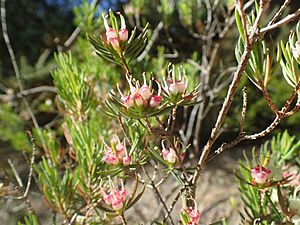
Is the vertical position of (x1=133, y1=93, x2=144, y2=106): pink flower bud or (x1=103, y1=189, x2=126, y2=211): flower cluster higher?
(x1=133, y1=93, x2=144, y2=106): pink flower bud

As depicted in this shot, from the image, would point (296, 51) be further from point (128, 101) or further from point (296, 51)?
point (128, 101)

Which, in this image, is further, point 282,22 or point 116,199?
point 116,199

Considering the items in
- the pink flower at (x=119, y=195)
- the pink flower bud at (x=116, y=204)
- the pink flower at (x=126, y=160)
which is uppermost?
the pink flower at (x=126, y=160)

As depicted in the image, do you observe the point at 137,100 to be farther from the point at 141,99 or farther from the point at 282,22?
the point at 282,22

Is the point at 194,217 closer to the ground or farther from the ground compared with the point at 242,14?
closer to the ground

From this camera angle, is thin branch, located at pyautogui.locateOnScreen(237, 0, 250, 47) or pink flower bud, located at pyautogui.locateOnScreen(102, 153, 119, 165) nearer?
thin branch, located at pyautogui.locateOnScreen(237, 0, 250, 47)

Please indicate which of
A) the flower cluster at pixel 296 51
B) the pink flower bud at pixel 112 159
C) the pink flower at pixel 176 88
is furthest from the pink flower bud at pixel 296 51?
the pink flower bud at pixel 112 159

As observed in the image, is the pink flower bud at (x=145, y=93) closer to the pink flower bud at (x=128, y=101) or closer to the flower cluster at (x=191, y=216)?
the pink flower bud at (x=128, y=101)

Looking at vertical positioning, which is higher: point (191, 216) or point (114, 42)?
point (114, 42)

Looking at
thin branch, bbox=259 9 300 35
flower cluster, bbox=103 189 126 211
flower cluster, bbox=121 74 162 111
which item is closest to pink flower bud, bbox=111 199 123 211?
flower cluster, bbox=103 189 126 211

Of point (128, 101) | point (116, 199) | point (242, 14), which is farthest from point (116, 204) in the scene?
point (242, 14)

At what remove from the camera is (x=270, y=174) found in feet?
1.60

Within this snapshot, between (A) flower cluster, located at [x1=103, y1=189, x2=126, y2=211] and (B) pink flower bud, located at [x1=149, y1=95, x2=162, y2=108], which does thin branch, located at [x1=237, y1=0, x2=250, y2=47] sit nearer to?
(B) pink flower bud, located at [x1=149, y1=95, x2=162, y2=108]

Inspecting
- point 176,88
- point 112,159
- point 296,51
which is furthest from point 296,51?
point 112,159
